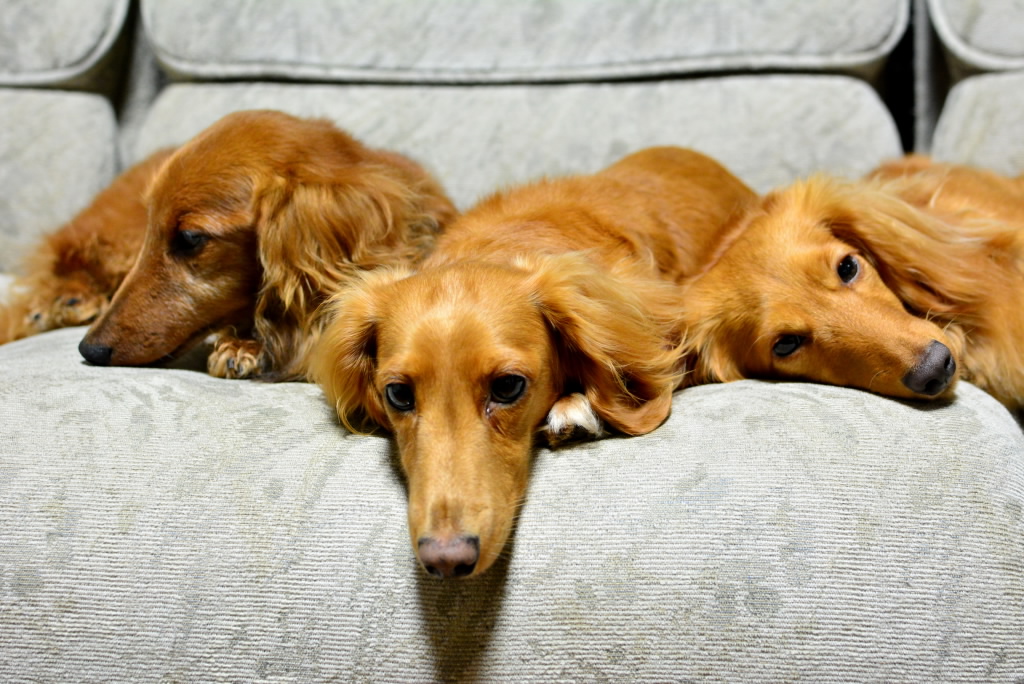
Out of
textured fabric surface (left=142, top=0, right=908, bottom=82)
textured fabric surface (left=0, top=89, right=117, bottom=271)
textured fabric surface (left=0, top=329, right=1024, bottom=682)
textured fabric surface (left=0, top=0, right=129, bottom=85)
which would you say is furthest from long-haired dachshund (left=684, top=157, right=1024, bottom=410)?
textured fabric surface (left=0, top=0, right=129, bottom=85)

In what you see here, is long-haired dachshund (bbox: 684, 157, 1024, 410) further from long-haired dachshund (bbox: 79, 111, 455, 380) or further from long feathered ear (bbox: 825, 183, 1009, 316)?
long-haired dachshund (bbox: 79, 111, 455, 380)

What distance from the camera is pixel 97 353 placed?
1.80 m

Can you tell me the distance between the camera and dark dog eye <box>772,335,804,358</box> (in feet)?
5.53

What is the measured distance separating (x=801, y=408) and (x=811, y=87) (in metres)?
1.66

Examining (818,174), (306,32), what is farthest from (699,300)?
(306,32)

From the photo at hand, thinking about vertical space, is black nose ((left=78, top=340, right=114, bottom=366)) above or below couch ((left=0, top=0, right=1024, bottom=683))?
below

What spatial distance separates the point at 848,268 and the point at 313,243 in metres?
1.21

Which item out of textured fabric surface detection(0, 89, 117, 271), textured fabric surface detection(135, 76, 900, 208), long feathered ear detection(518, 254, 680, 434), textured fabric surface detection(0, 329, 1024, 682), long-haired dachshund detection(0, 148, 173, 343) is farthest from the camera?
textured fabric surface detection(0, 89, 117, 271)

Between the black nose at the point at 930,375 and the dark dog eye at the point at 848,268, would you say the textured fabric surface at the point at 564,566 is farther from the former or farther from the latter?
the dark dog eye at the point at 848,268

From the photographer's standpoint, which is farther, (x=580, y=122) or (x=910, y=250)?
(x=580, y=122)

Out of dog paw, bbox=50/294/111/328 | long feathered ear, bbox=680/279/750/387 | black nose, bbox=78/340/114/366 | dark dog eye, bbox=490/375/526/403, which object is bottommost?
dog paw, bbox=50/294/111/328

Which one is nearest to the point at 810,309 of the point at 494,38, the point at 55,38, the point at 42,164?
the point at 494,38

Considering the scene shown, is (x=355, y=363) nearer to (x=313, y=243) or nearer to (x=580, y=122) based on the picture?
(x=313, y=243)

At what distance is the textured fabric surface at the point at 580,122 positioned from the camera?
8.71 feet
